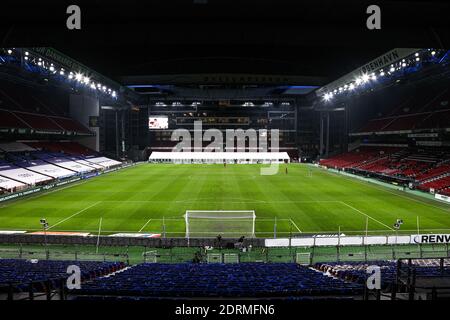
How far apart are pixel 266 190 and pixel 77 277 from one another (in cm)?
2975

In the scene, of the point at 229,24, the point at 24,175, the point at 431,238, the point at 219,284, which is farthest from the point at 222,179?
the point at 219,284

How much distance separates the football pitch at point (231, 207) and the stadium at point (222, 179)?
0.23 m

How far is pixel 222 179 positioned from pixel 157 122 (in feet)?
136

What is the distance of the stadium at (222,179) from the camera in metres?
10.6

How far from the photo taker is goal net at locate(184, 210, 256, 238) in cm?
2055

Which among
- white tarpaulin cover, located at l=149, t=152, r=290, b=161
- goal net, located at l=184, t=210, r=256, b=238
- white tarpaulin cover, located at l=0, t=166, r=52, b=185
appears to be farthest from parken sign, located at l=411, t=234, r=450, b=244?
white tarpaulin cover, located at l=149, t=152, r=290, b=161

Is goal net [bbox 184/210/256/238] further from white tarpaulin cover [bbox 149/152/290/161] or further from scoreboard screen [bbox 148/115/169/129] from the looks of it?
scoreboard screen [bbox 148/115/169/129]

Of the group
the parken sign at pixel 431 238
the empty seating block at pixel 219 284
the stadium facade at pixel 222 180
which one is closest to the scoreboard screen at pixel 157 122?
the stadium facade at pixel 222 180

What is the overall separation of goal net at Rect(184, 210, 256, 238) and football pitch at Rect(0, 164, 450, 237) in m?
0.72

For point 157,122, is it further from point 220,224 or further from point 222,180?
point 220,224

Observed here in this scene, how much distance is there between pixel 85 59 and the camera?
5731cm

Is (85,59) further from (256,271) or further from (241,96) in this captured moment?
(256,271)
